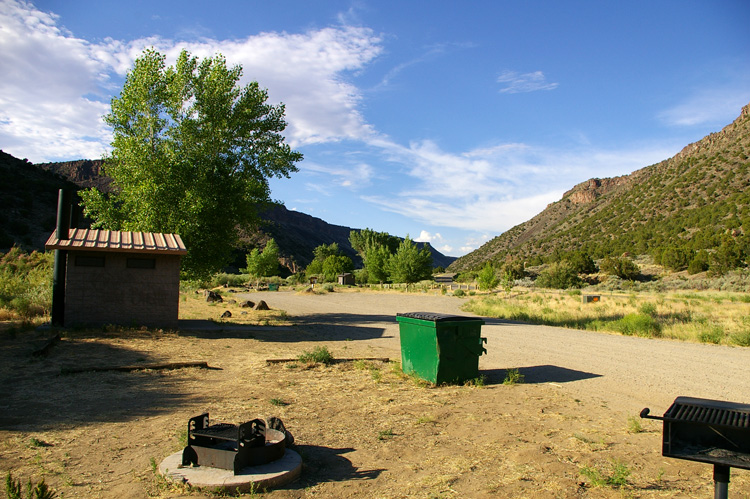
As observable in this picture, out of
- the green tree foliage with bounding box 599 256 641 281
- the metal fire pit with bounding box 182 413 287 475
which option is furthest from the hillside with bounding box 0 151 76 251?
the green tree foliage with bounding box 599 256 641 281

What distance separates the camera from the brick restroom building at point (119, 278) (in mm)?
13430

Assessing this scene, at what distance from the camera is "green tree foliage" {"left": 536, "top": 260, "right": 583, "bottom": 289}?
49469mm

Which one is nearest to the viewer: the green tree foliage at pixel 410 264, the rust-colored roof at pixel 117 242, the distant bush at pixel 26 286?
the rust-colored roof at pixel 117 242

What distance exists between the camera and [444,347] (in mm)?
8227

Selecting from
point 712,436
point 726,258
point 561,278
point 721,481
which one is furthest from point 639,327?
point 561,278

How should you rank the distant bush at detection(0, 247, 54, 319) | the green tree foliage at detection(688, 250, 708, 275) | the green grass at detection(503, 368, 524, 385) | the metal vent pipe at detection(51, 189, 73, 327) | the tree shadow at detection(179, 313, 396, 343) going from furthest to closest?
the green tree foliage at detection(688, 250, 708, 275)
the distant bush at detection(0, 247, 54, 319)
the tree shadow at detection(179, 313, 396, 343)
the metal vent pipe at detection(51, 189, 73, 327)
the green grass at detection(503, 368, 524, 385)

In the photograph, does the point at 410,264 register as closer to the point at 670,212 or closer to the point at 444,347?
the point at 670,212

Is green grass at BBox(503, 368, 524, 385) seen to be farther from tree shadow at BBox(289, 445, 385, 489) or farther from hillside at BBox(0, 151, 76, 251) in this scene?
hillside at BBox(0, 151, 76, 251)

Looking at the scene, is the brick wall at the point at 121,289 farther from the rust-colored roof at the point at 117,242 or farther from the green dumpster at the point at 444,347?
the green dumpster at the point at 444,347

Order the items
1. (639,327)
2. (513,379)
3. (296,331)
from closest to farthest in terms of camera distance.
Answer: (513,379) < (296,331) < (639,327)

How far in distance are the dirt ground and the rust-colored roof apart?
285 centimetres

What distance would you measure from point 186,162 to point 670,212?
6779cm

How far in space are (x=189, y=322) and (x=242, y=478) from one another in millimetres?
13672

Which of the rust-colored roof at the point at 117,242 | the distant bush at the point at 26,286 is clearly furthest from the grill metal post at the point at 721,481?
the distant bush at the point at 26,286
